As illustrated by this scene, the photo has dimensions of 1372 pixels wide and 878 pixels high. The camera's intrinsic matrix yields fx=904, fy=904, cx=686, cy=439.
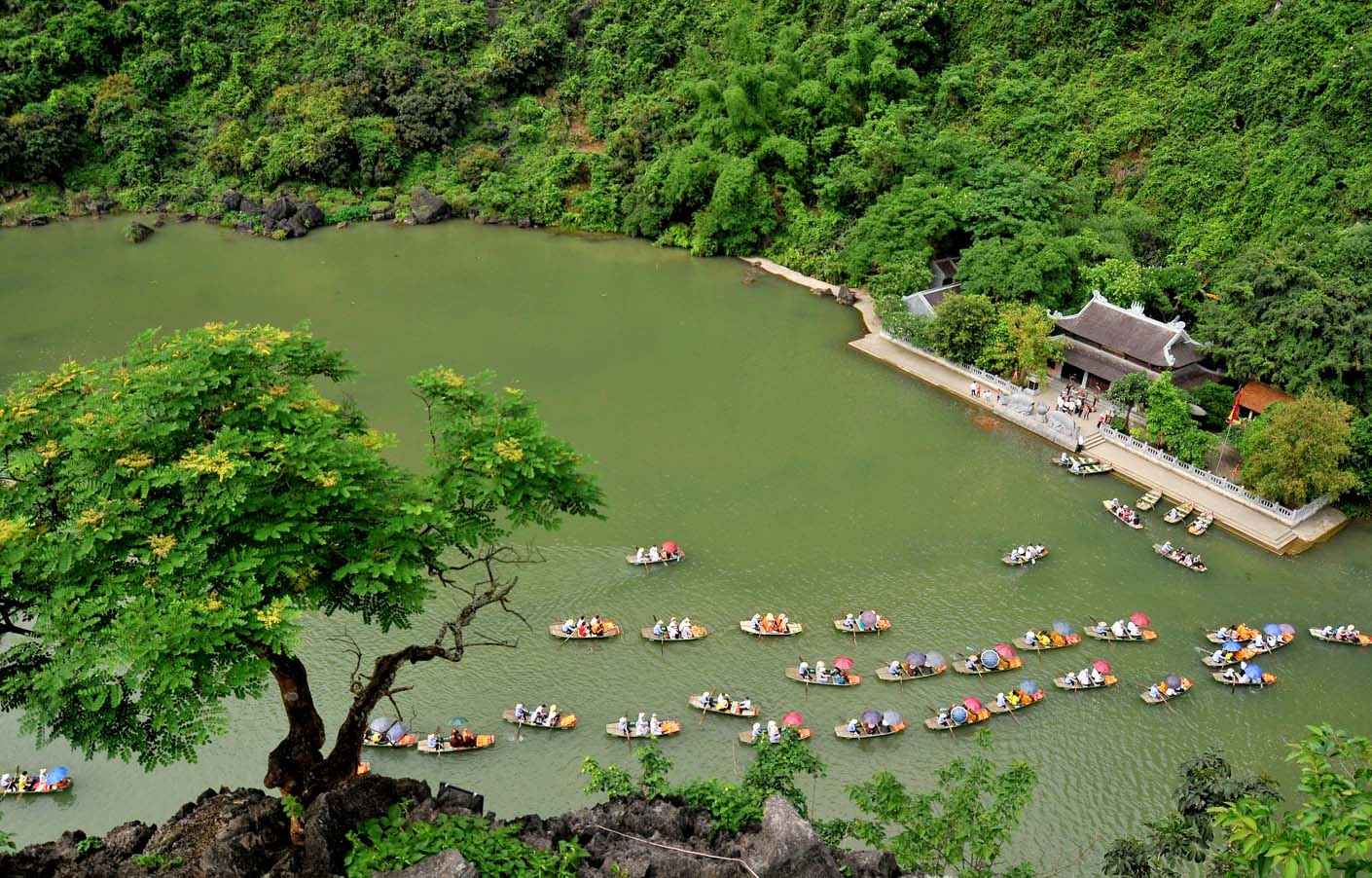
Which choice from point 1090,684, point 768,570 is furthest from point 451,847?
point 1090,684

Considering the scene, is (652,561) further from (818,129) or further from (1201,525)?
(818,129)

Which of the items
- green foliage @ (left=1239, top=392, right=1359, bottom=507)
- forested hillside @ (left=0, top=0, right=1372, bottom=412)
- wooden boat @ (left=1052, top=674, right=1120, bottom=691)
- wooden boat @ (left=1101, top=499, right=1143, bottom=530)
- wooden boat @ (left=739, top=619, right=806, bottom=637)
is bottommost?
wooden boat @ (left=1052, top=674, right=1120, bottom=691)

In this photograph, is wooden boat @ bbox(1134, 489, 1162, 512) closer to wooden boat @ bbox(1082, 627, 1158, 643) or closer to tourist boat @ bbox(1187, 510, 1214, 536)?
tourist boat @ bbox(1187, 510, 1214, 536)

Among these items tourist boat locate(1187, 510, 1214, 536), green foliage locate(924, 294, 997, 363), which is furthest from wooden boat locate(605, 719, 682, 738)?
green foliage locate(924, 294, 997, 363)

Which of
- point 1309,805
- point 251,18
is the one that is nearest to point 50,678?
point 1309,805

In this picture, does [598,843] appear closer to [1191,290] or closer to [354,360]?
[354,360]

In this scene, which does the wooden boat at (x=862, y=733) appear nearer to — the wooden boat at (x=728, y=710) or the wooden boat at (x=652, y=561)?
the wooden boat at (x=728, y=710)
